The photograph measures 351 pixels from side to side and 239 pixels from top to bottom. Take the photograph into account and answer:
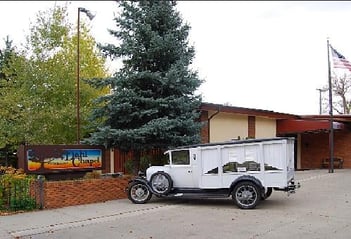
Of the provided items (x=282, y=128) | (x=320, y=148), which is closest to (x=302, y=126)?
(x=282, y=128)

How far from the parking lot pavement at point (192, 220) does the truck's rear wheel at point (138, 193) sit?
0.23 meters

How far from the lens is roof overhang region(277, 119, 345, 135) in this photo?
974 inches

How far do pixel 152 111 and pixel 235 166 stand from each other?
379 cm

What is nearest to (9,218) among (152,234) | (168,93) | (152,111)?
(152,234)

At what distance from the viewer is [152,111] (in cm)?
1495

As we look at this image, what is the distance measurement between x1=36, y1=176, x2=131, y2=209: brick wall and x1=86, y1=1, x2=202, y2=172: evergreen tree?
4.93ft

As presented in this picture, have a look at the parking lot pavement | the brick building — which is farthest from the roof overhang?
the parking lot pavement

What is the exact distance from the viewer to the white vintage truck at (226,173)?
39.9 ft

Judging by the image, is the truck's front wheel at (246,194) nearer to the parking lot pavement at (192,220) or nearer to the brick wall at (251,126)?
the parking lot pavement at (192,220)

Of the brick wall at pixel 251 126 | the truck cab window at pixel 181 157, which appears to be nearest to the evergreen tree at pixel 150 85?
the truck cab window at pixel 181 157

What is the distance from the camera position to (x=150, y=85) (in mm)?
15938

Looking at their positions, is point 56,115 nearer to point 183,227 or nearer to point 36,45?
point 36,45

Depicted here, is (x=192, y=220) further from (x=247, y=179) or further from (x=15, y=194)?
(x=15, y=194)

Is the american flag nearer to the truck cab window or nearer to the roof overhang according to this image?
the roof overhang
